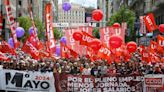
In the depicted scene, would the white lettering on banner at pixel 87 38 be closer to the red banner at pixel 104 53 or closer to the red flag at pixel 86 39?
the red flag at pixel 86 39

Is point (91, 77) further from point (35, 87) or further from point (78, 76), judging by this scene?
point (35, 87)

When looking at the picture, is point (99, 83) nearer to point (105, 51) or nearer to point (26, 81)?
point (26, 81)

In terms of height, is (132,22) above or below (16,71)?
below

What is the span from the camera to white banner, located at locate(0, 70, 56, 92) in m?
13.2

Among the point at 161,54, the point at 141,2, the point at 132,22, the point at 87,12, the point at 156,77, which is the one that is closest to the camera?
the point at 156,77

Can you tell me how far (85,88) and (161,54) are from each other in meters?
6.73

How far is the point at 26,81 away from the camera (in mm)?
13258

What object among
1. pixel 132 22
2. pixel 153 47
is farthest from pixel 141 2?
pixel 153 47

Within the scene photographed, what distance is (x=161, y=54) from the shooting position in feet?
61.7

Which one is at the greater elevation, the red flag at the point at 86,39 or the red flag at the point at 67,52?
the red flag at the point at 86,39

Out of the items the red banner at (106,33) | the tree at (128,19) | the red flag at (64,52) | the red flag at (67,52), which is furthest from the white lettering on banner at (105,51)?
the tree at (128,19)

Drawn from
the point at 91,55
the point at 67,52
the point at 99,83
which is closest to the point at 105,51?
the point at 91,55

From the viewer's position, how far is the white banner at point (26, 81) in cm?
1316

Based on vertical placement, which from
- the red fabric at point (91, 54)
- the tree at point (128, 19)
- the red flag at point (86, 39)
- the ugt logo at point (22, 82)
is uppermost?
the red flag at point (86, 39)
